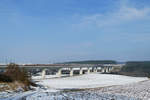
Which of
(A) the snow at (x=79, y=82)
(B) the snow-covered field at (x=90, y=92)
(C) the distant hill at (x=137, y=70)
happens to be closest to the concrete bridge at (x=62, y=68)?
(A) the snow at (x=79, y=82)

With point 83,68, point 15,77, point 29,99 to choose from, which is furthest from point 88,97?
point 83,68

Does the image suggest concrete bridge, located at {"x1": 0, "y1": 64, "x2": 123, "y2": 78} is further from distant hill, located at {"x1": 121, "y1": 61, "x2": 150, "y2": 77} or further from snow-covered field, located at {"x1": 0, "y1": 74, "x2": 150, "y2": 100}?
snow-covered field, located at {"x1": 0, "y1": 74, "x2": 150, "y2": 100}

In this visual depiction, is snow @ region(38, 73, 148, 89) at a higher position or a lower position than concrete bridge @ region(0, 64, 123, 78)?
lower

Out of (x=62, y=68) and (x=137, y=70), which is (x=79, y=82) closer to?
(x=62, y=68)

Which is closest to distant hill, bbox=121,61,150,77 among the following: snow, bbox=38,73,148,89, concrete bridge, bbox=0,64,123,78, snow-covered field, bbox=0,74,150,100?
concrete bridge, bbox=0,64,123,78

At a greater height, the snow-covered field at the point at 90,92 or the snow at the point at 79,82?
the snow-covered field at the point at 90,92

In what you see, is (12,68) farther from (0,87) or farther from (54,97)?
(54,97)

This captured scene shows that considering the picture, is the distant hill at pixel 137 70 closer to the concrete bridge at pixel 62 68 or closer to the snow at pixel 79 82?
the concrete bridge at pixel 62 68

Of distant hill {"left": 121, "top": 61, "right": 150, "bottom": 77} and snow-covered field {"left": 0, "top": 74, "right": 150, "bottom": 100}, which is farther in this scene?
distant hill {"left": 121, "top": 61, "right": 150, "bottom": 77}

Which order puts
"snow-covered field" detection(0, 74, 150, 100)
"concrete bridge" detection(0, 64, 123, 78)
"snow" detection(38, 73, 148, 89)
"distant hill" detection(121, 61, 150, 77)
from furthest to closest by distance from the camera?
"distant hill" detection(121, 61, 150, 77), "concrete bridge" detection(0, 64, 123, 78), "snow" detection(38, 73, 148, 89), "snow-covered field" detection(0, 74, 150, 100)

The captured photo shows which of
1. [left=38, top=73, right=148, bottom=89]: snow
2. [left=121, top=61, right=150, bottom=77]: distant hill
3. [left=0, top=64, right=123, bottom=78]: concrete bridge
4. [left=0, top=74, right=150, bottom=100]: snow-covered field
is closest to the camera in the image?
[left=0, top=74, right=150, bottom=100]: snow-covered field

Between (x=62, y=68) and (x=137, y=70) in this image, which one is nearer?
(x=62, y=68)

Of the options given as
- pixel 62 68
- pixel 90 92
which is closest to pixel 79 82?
pixel 62 68

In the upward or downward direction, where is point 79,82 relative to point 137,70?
downward
